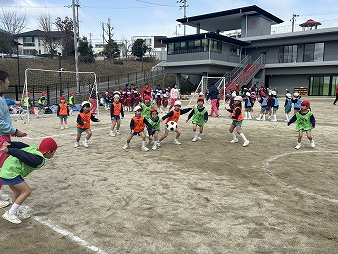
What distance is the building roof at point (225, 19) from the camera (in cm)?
A: 3781

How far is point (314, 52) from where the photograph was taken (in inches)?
1364

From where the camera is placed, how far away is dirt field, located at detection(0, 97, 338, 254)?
363 centimetres

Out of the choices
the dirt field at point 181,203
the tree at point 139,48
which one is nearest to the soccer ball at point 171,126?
the dirt field at point 181,203

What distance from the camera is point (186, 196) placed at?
5.12 metres

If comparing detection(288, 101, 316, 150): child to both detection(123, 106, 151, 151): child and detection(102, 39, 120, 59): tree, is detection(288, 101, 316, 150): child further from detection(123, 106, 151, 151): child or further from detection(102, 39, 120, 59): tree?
detection(102, 39, 120, 59): tree

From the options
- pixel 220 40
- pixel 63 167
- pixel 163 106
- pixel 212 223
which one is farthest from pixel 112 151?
pixel 220 40

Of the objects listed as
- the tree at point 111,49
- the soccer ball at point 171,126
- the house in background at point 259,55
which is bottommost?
the soccer ball at point 171,126

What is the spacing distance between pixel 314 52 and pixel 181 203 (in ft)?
118

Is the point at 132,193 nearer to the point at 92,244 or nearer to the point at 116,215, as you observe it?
the point at 116,215

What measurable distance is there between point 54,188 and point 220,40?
32581mm

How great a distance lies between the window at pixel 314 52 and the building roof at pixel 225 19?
8039mm

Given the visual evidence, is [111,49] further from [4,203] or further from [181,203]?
[181,203]

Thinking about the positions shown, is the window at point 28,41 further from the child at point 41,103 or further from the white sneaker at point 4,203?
the white sneaker at point 4,203

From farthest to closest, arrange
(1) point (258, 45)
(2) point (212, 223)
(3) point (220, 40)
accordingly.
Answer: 1. (1) point (258, 45)
2. (3) point (220, 40)
3. (2) point (212, 223)
